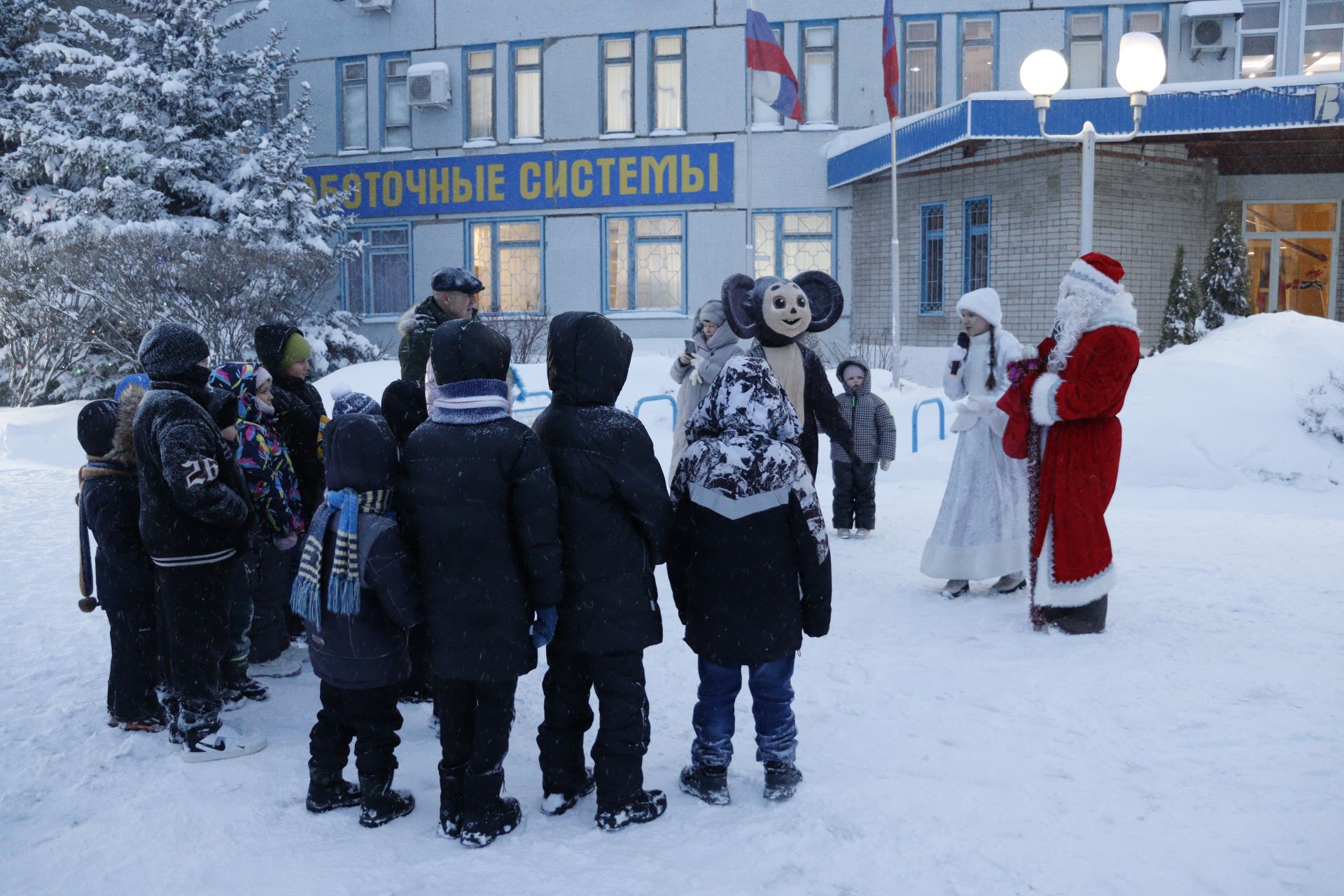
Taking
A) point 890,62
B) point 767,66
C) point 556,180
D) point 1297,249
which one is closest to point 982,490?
point 767,66

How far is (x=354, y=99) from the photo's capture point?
2075cm

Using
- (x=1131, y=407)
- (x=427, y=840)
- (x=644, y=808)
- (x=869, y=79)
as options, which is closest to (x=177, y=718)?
(x=427, y=840)

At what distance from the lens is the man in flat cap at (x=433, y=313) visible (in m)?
5.18

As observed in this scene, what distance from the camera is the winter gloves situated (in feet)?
11.0

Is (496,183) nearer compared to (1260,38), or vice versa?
(1260,38)

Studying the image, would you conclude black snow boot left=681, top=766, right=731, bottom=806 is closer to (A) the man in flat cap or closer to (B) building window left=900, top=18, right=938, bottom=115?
(A) the man in flat cap

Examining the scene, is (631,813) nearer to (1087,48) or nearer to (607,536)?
(607,536)

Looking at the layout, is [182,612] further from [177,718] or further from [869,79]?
[869,79]

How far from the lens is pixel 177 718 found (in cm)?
399

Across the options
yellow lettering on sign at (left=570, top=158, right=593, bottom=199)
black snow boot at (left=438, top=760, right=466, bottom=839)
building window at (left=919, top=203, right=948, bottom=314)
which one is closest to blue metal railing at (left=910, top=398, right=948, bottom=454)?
building window at (left=919, top=203, right=948, bottom=314)

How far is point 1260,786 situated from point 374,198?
19.9 metres

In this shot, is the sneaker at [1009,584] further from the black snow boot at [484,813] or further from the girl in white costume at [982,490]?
the black snow boot at [484,813]

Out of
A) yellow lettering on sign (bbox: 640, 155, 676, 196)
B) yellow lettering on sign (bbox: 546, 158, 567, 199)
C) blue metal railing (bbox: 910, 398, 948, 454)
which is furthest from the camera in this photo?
yellow lettering on sign (bbox: 546, 158, 567, 199)

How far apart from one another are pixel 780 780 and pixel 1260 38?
19.1 m
